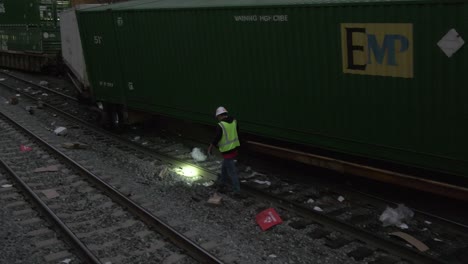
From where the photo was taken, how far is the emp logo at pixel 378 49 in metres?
7.01

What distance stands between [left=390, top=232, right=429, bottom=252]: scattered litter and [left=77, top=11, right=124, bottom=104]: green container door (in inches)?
342

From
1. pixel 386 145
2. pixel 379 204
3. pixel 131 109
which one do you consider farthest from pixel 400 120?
pixel 131 109

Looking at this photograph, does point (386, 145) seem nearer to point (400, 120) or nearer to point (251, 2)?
point (400, 120)

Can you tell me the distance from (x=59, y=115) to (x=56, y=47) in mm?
10254

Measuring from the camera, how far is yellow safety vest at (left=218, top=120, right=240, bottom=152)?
8359 mm

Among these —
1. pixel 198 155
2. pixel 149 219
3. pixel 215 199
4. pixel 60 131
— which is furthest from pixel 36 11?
pixel 149 219

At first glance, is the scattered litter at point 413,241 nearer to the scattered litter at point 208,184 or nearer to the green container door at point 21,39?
the scattered litter at point 208,184

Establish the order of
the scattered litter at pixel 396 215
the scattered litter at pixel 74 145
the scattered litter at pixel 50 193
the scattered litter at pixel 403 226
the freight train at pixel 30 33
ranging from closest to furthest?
the scattered litter at pixel 403 226
the scattered litter at pixel 396 215
the scattered litter at pixel 50 193
the scattered litter at pixel 74 145
the freight train at pixel 30 33

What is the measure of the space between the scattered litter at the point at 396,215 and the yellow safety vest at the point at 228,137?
8.67 ft

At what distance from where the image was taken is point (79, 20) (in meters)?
14.5

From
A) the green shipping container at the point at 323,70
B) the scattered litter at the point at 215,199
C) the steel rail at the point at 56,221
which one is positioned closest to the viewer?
the steel rail at the point at 56,221

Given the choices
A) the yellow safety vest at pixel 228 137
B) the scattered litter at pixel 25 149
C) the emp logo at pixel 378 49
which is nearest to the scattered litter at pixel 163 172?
the yellow safety vest at pixel 228 137

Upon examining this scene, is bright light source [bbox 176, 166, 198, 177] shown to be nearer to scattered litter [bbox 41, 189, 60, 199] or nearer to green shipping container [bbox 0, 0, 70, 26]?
scattered litter [bbox 41, 189, 60, 199]

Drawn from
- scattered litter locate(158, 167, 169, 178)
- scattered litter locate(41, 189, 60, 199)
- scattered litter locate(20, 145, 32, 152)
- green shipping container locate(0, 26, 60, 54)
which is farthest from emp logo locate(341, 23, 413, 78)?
green shipping container locate(0, 26, 60, 54)
